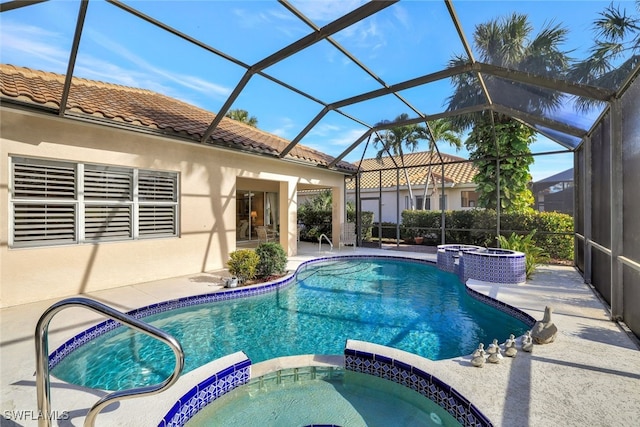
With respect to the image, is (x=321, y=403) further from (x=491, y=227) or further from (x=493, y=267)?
(x=491, y=227)

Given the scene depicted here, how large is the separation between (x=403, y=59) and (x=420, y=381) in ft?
20.1

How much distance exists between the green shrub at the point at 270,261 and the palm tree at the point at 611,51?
7.48 m

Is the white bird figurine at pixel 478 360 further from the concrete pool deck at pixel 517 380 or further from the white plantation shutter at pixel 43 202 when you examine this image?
the white plantation shutter at pixel 43 202

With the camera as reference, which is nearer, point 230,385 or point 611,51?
point 230,385

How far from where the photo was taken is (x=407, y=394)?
3.64 metres

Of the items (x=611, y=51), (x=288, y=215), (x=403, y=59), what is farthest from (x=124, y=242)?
(x=611, y=51)

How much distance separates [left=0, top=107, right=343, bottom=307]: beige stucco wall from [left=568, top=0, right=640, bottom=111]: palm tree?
8.94m

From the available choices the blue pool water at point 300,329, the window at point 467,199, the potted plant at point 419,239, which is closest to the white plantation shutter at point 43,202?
the blue pool water at point 300,329

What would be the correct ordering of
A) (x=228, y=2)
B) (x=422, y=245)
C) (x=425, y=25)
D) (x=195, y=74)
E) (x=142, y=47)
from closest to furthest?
(x=228, y=2), (x=425, y=25), (x=142, y=47), (x=195, y=74), (x=422, y=245)

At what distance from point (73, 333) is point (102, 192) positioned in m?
3.86

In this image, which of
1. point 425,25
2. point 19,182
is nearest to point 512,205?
point 425,25

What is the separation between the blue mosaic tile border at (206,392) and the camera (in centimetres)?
299

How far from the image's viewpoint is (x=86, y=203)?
7.11 meters

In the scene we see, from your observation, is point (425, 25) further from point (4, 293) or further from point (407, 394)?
point (4, 293)
